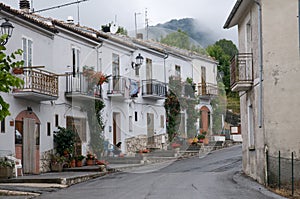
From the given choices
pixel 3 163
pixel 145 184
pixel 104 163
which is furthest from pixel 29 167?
pixel 145 184

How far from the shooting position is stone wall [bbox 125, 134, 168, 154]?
1148 inches

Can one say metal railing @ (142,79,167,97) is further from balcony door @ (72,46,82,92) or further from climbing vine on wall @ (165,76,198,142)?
balcony door @ (72,46,82,92)

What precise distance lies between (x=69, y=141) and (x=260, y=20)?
11246 millimetres

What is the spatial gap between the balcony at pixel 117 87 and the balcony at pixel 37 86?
19.3 ft

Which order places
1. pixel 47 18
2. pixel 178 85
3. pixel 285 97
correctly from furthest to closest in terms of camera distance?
pixel 178 85 < pixel 47 18 < pixel 285 97

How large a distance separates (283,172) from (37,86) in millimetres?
10380

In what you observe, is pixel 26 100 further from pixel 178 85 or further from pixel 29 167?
pixel 178 85

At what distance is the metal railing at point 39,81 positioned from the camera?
874 inches

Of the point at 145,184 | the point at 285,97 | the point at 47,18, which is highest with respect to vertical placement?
the point at 47,18

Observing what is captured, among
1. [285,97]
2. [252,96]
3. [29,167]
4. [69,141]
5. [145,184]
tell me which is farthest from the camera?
[69,141]

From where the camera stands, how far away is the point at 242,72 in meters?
20.1

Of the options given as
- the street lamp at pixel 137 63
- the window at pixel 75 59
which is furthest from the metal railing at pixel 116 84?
the window at pixel 75 59

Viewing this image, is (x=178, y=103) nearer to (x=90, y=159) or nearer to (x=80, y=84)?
(x=90, y=159)

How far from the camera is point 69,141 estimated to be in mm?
25594
